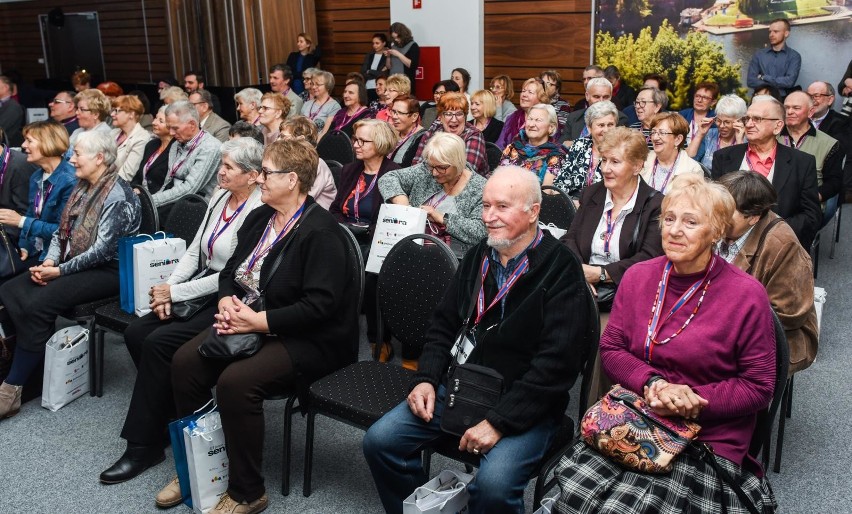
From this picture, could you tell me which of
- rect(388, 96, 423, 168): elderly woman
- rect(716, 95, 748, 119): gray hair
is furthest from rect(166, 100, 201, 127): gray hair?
rect(716, 95, 748, 119): gray hair

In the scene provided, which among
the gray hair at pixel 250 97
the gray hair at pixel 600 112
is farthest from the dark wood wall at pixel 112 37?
the gray hair at pixel 600 112

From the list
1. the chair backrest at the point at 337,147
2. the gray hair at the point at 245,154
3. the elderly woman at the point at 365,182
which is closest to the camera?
the gray hair at the point at 245,154

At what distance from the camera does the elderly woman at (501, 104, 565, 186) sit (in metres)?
4.63

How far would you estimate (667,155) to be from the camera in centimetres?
412

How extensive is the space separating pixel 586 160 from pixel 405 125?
1486 millimetres

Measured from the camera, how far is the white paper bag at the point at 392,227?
11.4 ft

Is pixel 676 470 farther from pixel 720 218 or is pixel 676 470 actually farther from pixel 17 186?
pixel 17 186

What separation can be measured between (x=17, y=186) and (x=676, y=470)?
3.96 metres

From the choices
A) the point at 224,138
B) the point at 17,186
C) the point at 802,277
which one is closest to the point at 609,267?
the point at 802,277

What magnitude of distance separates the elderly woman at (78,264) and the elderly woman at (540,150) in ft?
7.54

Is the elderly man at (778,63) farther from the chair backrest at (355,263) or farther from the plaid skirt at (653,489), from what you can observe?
the plaid skirt at (653,489)

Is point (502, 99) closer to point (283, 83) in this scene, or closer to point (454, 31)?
point (454, 31)

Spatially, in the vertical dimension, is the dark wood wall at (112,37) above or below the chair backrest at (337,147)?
above

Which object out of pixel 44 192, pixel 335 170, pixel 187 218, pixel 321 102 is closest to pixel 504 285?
pixel 187 218
